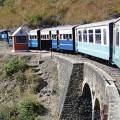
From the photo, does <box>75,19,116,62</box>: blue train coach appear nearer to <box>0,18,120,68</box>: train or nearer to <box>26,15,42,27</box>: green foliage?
<box>0,18,120,68</box>: train

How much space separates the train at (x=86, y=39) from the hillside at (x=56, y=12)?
60.6ft

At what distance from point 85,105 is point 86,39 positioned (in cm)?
718

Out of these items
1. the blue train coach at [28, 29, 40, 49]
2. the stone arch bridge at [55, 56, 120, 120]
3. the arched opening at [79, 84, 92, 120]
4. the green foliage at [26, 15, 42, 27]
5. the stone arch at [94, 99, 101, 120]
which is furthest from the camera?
the green foliage at [26, 15, 42, 27]

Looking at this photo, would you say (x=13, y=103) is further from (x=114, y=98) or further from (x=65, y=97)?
(x=114, y=98)

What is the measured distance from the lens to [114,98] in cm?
1488

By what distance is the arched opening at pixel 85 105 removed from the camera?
2481cm

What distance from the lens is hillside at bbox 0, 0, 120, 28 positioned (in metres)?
69.6

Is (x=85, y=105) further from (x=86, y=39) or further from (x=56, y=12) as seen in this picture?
(x=56, y=12)

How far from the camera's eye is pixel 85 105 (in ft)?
83.0

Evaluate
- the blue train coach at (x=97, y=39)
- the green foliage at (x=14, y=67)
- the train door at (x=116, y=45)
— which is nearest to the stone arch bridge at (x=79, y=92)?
the train door at (x=116, y=45)

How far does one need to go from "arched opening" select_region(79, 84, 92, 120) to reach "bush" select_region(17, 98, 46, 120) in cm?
299

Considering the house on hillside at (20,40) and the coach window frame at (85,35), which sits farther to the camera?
the house on hillside at (20,40)

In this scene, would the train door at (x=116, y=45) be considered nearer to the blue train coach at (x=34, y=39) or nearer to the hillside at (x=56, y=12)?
the blue train coach at (x=34, y=39)

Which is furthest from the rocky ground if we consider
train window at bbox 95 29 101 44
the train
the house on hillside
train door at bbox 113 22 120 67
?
the house on hillside
